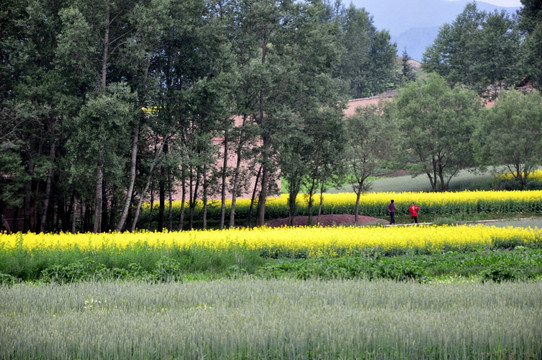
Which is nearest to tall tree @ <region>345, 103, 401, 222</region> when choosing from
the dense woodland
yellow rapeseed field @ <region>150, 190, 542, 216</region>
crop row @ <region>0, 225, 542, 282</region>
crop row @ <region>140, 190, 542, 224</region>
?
the dense woodland

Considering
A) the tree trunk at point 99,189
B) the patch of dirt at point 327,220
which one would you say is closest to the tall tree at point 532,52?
the patch of dirt at point 327,220

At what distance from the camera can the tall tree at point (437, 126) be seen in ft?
153

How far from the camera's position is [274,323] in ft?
22.5

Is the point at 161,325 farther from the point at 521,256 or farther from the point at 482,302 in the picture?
the point at 521,256

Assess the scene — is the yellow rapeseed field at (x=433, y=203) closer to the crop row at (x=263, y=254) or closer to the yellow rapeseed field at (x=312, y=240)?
the yellow rapeseed field at (x=312, y=240)

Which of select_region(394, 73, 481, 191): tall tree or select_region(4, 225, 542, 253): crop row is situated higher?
select_region(394, 73, 481, 191): tall tree

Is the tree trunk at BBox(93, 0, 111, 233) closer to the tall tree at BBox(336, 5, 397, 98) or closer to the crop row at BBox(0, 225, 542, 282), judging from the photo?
the crop row at BBox(0, 225, 542, 282)

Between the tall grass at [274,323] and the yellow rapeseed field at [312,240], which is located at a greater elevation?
the yellow rapeseed field at [312,240]

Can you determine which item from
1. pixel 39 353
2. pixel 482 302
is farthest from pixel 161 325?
pixel 482 302

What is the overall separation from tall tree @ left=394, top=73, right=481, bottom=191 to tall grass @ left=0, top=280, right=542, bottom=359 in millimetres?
38120

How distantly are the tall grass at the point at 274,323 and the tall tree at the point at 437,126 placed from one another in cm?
3812

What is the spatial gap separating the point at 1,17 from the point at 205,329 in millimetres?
24226

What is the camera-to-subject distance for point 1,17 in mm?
25578

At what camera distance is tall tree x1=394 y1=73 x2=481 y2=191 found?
4669cm
